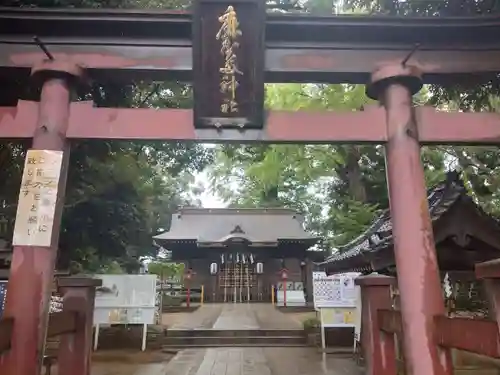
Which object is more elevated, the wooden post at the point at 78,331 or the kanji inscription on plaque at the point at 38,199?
the kanji inscription on plaque at the point at 38,199

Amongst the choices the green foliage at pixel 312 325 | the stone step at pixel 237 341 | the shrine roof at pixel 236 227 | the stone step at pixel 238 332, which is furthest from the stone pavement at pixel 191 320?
the shrine roof at pixel 236 227

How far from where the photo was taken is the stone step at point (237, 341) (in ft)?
39.3

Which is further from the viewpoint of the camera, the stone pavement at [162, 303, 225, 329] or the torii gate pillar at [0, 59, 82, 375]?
the stone pavement at [162, 303, 225, 329]

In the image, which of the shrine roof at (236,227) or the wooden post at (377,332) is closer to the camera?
the wooden post at (377,332)

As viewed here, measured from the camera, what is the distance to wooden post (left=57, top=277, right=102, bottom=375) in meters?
4.01

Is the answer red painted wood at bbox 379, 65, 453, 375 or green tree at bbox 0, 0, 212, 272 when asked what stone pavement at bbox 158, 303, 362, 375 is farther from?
red painted wood at bbox 379, 65, 453, 375

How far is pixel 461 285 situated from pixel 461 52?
166 inches

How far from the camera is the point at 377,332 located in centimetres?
423

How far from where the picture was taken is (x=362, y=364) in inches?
337

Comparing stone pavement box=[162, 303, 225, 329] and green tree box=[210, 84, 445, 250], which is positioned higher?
green tree box=[210, 84, 445, 250]

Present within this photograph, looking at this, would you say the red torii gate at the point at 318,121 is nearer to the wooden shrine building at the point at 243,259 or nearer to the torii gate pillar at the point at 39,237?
the torii gate pillar at the point at 39,237

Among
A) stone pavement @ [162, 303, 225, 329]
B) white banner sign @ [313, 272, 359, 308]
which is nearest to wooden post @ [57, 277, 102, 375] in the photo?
white banner sign @ [313, 272, 359, 308]

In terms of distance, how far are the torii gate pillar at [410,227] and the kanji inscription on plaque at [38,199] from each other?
3028mm

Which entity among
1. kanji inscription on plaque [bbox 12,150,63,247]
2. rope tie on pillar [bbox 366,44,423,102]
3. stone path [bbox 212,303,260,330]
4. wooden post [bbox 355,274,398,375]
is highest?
rope tie on pillar [bbox 366,44,423,102]
